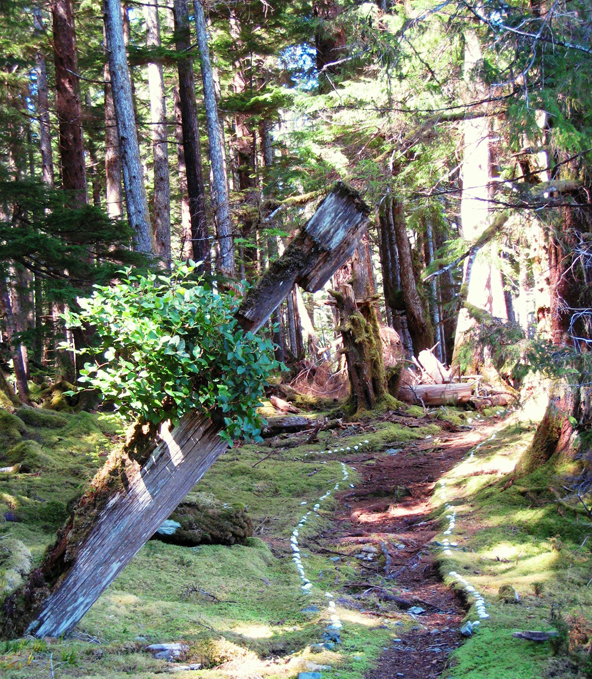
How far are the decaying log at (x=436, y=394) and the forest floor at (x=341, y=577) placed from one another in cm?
459

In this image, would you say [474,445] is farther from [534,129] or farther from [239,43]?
[239,43]

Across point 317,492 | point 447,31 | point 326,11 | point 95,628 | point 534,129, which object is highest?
point 326,11

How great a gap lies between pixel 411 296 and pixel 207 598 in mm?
13257

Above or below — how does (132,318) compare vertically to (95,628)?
above

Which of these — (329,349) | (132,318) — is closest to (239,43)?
(329,349)

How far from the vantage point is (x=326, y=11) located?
1578cm

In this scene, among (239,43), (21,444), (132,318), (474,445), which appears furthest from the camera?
(239,43)

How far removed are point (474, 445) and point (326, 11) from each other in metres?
12.6

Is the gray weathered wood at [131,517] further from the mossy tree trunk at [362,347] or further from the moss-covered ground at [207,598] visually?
the mossy tree trunk at [362,347]

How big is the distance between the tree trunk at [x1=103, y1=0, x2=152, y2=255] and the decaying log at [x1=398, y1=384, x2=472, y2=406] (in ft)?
22.6

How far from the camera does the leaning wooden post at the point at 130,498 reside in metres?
2.91

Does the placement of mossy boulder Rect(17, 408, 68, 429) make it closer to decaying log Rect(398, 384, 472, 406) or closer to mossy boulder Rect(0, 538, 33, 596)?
mossy boulder Rect(0, 538, 33, 596)

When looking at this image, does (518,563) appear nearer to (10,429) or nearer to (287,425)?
(10,429)

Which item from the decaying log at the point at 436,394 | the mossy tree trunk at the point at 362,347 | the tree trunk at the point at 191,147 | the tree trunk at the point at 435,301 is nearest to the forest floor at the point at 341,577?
the mossy tree trunk at the point at 362,347
